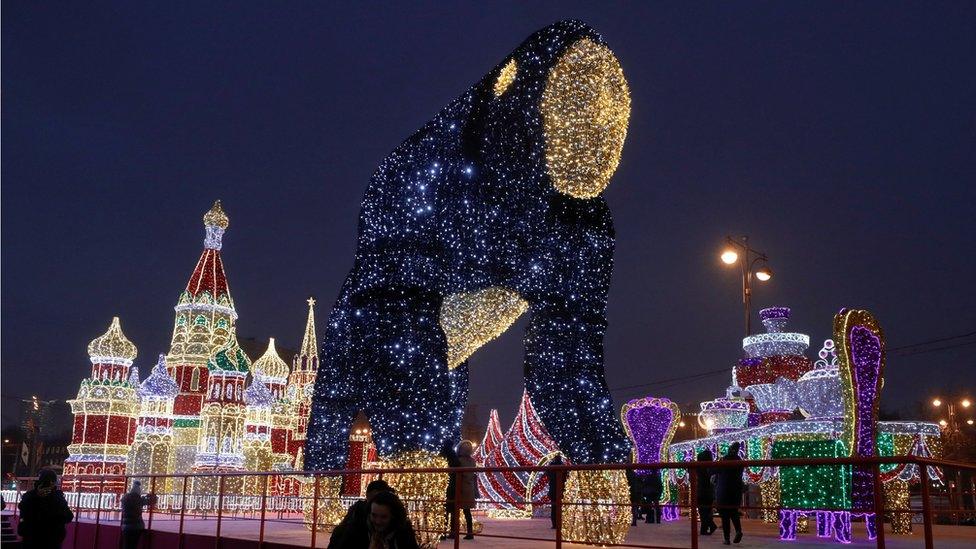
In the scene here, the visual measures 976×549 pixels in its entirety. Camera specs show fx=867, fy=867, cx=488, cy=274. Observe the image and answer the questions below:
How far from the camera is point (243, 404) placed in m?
25.5

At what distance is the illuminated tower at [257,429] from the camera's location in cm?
2555

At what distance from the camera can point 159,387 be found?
25.2 metres

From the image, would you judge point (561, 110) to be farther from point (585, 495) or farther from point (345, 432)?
point (345, 432)

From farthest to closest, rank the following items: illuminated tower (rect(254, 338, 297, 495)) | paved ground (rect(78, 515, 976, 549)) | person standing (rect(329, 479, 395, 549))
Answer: illuminated tower (rect(254, 338, 297, 495)) → paved ground (rect(78, 515, 976, 549)) → person standing (rect(329, 479, 395, 549))

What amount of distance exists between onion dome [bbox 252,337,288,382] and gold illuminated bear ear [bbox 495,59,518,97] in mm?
22845

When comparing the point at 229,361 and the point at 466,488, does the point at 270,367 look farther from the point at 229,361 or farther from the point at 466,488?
the point at 466,488

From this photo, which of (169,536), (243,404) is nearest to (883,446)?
(169,536)

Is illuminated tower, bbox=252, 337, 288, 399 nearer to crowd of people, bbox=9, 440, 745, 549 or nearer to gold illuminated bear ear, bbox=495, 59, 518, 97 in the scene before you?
crowd of people, bbox=9, 440, 745, 549

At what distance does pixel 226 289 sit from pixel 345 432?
19.3 metres

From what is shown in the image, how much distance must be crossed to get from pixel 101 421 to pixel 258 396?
439 centimetres

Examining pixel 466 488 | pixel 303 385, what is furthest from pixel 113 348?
pixel 466 488

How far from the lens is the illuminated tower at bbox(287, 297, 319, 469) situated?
27.8m

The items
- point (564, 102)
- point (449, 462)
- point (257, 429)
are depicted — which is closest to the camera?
point (564, 102)

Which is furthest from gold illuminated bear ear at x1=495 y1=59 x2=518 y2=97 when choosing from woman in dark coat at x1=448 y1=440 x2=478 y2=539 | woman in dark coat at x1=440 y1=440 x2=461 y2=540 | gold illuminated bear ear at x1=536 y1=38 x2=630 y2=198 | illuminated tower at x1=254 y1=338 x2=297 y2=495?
illuminated tower at x1=254 y1=338 x2=297 y2=495
